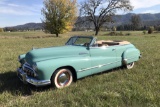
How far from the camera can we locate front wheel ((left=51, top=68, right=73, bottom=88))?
15.2ft

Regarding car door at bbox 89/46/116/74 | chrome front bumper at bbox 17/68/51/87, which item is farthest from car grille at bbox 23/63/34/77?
car door at bbox 89/46/116/74

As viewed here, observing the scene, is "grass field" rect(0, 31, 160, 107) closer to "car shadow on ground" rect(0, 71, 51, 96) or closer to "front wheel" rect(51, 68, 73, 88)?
"car shadow on ground" rect(0, 71, 51, 96)

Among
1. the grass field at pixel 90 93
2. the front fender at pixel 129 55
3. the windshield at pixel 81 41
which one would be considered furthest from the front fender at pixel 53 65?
the front fender at pixel 129 55

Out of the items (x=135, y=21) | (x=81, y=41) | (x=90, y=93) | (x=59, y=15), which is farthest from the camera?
(x=135, y=21)

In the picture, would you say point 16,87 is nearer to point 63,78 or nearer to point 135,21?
point 63,78

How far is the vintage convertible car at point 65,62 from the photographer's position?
177 inches

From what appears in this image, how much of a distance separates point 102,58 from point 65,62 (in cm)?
148

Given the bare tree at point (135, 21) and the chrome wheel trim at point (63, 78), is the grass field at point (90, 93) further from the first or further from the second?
the bare tree at point (135, 21)

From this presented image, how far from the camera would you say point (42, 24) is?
37.8 m

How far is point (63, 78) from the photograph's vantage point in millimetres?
4812

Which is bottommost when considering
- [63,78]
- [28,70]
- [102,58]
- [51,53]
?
[63,78]

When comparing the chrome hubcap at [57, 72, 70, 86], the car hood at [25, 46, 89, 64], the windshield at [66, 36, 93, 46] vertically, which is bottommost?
the chrome hubcap at [57, 72, 70, 86]

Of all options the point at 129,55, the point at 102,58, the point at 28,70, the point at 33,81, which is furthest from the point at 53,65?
the point at 129,55

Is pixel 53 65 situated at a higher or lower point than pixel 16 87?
higher
